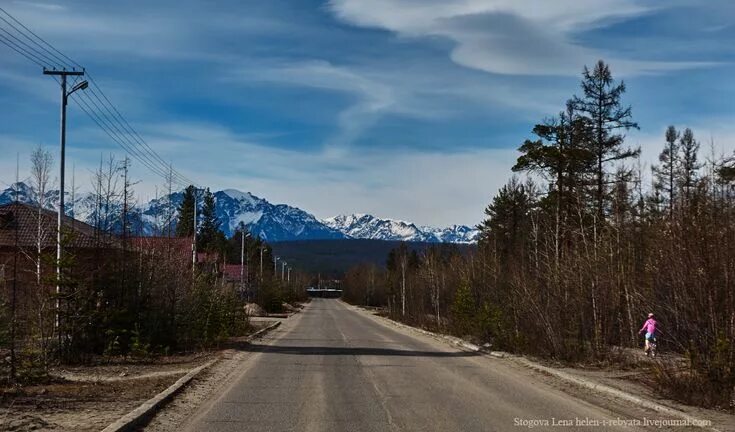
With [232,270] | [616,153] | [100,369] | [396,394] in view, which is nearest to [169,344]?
[100,369]

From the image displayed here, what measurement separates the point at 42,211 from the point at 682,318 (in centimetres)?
1588

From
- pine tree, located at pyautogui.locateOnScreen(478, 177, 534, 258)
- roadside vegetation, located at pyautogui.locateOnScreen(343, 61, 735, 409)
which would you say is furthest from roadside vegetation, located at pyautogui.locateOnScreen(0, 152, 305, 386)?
pine tree, located at pyautogui.locateOnScreen(478, 177, 534, 258)

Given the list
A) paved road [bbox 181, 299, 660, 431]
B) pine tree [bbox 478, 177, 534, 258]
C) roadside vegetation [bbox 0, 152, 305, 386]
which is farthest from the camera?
pine tree [bbox 478, 177, 534, 258]

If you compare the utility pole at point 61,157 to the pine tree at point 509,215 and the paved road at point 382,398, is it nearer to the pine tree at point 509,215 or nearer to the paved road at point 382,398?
the paved road at point 382,398

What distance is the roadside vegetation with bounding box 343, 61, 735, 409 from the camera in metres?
12.9

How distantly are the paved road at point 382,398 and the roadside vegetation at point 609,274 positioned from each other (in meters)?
2.23

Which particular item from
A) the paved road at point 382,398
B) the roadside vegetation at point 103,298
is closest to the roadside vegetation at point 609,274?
the paved road at point 382,398

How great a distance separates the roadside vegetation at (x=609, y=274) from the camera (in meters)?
12.9

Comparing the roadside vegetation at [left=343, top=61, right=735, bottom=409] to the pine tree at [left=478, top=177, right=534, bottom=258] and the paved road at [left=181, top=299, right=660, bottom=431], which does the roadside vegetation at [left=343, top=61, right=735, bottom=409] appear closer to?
the paved road at [left=181, top=299, right=660, bottom=431]

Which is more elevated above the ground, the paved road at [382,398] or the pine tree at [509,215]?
the pine tree at [509,215]

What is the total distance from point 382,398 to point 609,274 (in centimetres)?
1012

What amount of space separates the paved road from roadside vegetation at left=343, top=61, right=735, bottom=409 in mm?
2228

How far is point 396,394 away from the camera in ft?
42.4

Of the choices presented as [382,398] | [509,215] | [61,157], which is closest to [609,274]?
[382,398]
